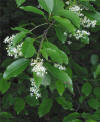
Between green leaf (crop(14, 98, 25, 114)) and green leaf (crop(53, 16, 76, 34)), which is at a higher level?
green leaf (crop(53, 16, 76, 34))

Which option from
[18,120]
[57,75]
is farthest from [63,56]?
[18,120]

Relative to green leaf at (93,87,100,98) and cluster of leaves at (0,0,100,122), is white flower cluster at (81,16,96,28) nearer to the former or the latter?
cluster of leaves at (0,0,100,122)

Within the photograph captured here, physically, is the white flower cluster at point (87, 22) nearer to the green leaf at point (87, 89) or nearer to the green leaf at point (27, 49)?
the green leaf at point (27, 49)

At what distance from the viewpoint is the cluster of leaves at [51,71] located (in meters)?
1.22

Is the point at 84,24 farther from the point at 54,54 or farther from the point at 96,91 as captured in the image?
the point at 96,91

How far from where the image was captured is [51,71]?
126 centimetres

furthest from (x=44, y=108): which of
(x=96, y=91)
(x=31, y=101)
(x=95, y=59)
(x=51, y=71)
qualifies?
(x=95, y=59)

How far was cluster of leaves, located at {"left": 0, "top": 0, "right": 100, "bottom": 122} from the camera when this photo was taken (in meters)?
1.22

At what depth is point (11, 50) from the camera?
52.5 inches

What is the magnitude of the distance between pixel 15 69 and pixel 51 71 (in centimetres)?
19

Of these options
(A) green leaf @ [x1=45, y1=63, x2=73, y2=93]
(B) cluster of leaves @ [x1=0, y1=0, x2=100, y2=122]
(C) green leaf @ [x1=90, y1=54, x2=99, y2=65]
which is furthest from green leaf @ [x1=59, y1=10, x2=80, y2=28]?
(C) green leaf @ [x1=90, y1=54, x2=99, y2=65]

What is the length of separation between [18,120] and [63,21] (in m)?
1.11

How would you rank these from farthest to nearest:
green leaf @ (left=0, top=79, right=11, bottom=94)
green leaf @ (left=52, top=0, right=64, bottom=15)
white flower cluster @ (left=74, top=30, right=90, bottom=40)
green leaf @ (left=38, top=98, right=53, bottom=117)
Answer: green leaf @ (left=38, top=98, right=53, bottom=117)
green leaf @ (left=0, top=79, right=11, bottom=94)
white flower cluster @ (left=74, top=30, right=90, bottom=40)
green leaf @ (left=52, top=0, right=64, bottom=15)

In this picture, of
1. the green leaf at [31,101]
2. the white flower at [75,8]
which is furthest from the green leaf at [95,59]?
the white flower at [75,8]
